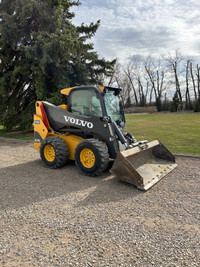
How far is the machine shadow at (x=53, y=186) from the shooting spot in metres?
3.77

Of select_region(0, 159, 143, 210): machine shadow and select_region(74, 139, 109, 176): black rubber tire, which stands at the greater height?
select_region(74, 139, 109, 176): black rubber tire

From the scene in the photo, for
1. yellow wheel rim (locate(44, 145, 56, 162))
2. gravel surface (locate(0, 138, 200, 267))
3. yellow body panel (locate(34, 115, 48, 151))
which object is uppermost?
yellow body panel (locate(34, 115, 48, 151))

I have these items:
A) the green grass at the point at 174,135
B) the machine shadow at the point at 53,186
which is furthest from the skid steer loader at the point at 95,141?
the green grass at the point at 174,135

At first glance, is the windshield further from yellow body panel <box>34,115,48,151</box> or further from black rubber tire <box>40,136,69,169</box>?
yellow body panel <box>34,115,48,151</box>

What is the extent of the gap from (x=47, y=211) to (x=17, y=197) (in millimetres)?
907

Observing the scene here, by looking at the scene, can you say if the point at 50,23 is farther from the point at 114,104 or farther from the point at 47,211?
the point at 47,211

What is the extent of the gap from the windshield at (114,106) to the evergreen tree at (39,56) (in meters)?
5.61

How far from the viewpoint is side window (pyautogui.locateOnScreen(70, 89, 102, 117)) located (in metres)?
5.20

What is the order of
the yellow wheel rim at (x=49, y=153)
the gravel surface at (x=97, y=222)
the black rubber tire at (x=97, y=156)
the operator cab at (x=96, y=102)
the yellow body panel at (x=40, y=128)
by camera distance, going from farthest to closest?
the yellow body panel at (x=40, y=128), the yellow wheel rim at (x=49, y=153), the operator cab at (x=96, y=102), the black rubber tire at (x=97, y=156), the gravel surface at (x=97, y=222)

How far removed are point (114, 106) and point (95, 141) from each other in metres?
1.40

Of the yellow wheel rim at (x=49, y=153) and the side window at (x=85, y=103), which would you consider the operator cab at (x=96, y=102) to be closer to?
the side window at (x=85, y=103)

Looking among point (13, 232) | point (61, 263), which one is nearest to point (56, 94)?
point (13, 232)

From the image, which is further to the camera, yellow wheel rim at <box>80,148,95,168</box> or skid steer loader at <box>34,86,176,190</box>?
yellow wheel rim at <box>80,148,95,168</box>

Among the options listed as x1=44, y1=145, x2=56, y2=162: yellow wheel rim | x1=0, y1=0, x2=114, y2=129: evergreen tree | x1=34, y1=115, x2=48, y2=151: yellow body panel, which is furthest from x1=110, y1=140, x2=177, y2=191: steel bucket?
x1=0, y1=0, x2=114, y2=129: evergreen tree
